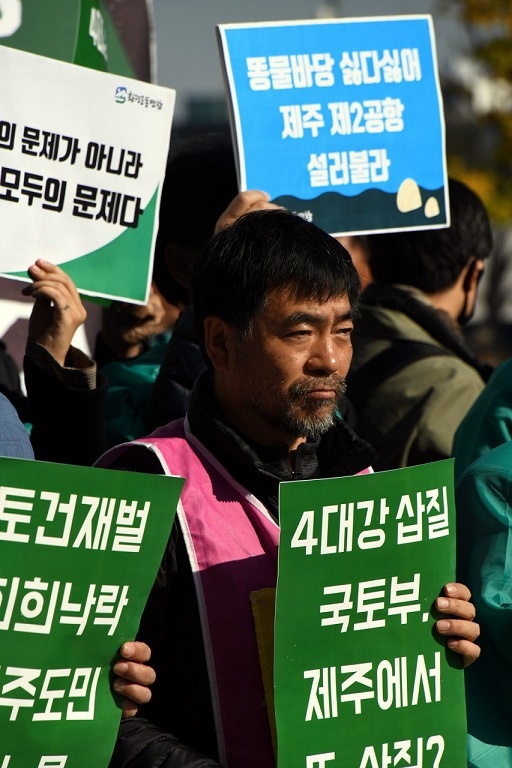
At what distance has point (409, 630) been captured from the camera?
2.26 metres

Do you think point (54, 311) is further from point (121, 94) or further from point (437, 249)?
point (437, 249)

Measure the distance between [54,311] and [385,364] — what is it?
4.36 ft

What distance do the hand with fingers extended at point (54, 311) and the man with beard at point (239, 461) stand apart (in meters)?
0.42

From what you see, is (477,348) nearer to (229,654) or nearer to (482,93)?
(229,654)

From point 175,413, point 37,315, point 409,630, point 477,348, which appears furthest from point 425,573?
point 477,348

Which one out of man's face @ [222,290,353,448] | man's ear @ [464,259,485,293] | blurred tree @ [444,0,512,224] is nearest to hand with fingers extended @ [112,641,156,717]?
man's face @ [222,290,353,448]

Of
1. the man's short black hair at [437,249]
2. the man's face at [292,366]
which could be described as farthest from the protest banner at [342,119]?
the man's face at [292,366]

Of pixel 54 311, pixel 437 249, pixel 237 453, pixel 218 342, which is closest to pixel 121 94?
pixel 54 311

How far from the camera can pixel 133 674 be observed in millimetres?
2078

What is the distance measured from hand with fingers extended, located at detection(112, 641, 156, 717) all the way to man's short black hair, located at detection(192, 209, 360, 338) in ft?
2.16

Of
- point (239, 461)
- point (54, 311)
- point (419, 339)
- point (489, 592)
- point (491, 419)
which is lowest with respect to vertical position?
point (489, 592)

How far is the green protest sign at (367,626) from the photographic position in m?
2.14

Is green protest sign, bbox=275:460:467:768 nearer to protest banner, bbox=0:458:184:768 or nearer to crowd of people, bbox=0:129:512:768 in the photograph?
crowd of people, bbox=0:129:512:768

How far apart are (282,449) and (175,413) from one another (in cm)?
68
